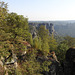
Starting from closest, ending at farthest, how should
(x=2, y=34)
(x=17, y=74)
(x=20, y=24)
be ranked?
(x=2, y=34) < (x=17, y=74) < (x=20, y=24)

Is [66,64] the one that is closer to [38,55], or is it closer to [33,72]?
[38,55]

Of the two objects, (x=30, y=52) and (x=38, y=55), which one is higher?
(x=30, y=52)

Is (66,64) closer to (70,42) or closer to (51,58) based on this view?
(51,58)

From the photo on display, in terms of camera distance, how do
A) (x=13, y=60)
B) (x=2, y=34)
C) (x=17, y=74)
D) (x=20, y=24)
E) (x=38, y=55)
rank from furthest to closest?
(x=38, y=55) < (x=20, y=24) < (x=13, y=60) < (x=17, y=74) < (x=2, y=34)

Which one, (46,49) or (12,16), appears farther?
(46,49)

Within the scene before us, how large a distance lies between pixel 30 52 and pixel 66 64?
1483 cm

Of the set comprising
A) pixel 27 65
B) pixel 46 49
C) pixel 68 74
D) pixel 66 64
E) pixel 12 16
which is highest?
pixel 12 16

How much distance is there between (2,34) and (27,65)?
11089 millimetres

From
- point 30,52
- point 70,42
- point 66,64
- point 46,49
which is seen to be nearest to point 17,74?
point 30,52

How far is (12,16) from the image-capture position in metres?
19.8

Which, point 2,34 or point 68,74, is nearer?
point 2,34

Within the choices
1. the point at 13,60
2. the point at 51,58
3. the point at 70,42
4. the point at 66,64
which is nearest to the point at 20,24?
the point at 13,60

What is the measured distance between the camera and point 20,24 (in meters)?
20.9

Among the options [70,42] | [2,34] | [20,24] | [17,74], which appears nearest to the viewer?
[2,34]
